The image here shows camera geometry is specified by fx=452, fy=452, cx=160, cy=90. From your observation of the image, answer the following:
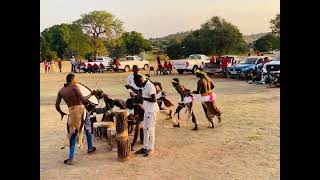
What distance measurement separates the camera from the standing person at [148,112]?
9062 millimetres

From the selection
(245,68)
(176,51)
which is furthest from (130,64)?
(176,51)

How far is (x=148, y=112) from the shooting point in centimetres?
909

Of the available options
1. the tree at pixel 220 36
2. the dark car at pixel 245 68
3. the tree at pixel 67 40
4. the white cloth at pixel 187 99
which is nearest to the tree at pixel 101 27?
the tree at pixel 67 40

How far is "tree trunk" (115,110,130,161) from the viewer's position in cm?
875

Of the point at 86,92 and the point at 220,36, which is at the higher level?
the point at 220,36

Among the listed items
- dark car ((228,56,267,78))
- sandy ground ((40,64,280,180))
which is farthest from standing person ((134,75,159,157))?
dark car ((228,56,267,78))

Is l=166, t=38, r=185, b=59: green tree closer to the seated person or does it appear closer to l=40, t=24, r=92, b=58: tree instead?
l=40, t=24, r=92, b=58: tree

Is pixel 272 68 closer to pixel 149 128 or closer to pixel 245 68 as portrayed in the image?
pixel 245 68

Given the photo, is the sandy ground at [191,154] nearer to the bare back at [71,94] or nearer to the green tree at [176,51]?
the bare back at [71,94]

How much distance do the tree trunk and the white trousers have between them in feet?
1.50

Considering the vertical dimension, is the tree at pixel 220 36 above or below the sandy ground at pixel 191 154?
above

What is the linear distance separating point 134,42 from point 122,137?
55.7 meters
